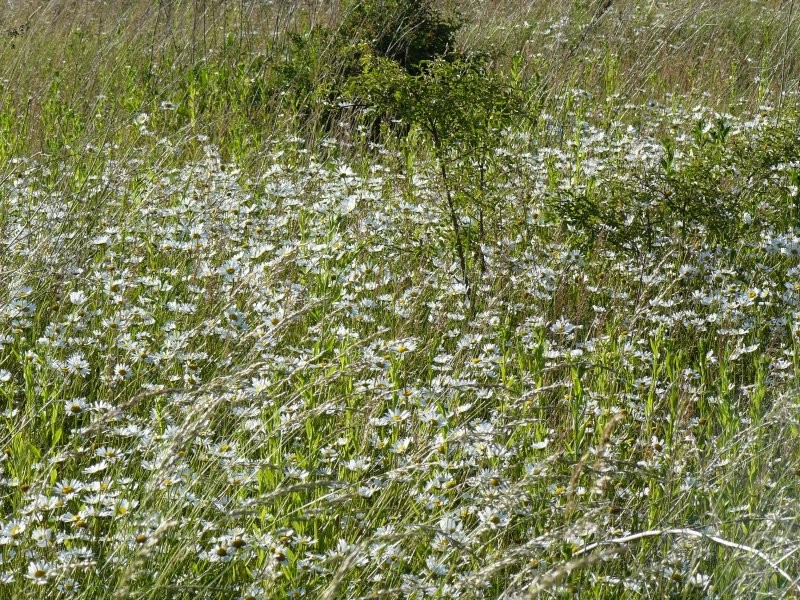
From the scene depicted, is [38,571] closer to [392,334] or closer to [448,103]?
[392,334]

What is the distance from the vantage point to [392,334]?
3473mm

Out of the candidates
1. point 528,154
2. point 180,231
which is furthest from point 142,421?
point 528,154

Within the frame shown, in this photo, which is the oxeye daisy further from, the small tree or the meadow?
the small tree

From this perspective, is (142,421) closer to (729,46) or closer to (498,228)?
(498,228)

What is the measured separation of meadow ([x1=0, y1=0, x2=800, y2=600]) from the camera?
6.87ft

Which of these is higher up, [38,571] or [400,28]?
[38,571]

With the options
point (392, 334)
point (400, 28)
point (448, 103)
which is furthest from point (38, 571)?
point (400, 28)

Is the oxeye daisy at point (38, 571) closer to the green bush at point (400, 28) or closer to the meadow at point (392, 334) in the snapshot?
the meadow at point (392, 334)

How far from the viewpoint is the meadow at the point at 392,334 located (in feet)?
6.87

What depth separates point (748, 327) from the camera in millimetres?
3664

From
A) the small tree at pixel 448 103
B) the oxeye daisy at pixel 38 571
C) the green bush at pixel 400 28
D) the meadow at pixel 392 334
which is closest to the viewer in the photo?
the oxeye daisy at pixel 38 571

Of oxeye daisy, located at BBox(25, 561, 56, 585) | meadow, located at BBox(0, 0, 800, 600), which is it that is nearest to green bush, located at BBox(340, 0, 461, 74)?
meadow, located at BBox(0, 0, 800, 600)

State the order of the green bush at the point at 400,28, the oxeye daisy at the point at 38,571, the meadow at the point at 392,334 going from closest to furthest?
the oxeye daisy at the point at 38,571 < the meadow at the point at 392,334 < the green bush at the point at 400,28

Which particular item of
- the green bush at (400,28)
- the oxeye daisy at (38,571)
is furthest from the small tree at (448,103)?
the green bush at (400,28)
